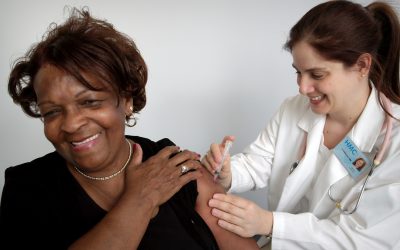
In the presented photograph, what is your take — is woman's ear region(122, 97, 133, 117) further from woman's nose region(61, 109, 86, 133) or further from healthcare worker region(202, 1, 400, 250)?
healthcare worker region(202, 1, 400, 250)

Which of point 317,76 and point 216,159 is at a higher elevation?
point 317,76

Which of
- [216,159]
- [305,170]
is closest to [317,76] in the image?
[305,170]

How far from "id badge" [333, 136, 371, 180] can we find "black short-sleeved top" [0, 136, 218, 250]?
1.97ft

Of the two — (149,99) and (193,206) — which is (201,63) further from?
(193,206)

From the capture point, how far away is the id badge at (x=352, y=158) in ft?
4.20

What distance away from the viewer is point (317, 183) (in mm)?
1385

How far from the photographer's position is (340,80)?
4.11 ft

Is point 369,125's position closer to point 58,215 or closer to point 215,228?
point 215,228

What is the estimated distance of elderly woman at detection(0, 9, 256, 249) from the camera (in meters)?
0.95

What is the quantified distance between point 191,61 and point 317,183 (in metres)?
1.03

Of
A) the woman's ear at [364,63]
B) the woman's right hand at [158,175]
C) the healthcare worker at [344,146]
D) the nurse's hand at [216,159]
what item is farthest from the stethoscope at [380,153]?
the woman's right hand at [158,175]

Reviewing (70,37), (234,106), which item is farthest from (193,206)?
(234,106)

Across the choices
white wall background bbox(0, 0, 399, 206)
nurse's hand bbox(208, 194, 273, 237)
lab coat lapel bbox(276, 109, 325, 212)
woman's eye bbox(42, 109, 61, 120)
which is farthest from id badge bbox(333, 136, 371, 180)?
woman's eye bbox(42, 109, 61, 120)

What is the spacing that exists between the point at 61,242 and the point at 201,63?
1.33 meters
